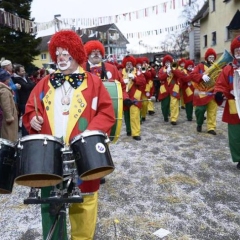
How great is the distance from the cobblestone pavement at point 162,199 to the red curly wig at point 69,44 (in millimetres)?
1671

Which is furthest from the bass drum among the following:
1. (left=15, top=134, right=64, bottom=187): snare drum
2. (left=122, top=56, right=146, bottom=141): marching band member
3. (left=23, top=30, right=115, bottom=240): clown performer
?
(left=122, top=56, right=146, bottom=141): marching band member

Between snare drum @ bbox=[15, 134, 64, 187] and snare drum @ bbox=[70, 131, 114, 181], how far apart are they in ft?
0.38

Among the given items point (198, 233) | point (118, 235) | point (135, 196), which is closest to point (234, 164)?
point (135, 196)

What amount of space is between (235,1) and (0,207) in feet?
65.3

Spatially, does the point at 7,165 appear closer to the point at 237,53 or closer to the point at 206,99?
the point at 237,53

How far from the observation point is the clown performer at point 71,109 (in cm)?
246

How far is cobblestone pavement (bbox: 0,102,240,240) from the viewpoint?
10.1ft

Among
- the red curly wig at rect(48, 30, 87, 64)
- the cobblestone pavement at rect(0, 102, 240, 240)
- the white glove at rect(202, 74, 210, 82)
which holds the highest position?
the red curly wig at rect(48, 30, 87, 64)

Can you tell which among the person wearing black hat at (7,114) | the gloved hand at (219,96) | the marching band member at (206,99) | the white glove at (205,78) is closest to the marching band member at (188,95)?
the marching band member at (206,99)

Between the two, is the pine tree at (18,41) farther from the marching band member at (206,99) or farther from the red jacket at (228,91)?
the red jacket at (228,91)

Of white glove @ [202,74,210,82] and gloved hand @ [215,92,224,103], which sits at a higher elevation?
white glove @ [202,74,210,82]

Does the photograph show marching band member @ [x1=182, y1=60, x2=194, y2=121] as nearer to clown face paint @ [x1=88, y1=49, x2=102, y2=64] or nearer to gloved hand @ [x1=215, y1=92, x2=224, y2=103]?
gloved hand @ [x1=215, y1=92, x2=224, y2=103]

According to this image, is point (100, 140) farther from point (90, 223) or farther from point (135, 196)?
point (135, 196)

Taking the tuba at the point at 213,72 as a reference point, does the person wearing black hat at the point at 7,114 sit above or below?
below
